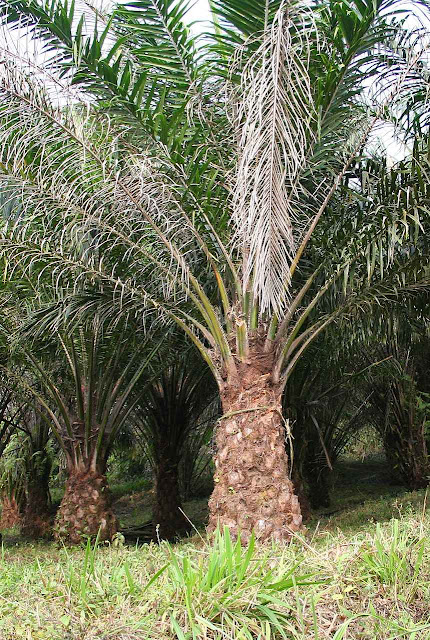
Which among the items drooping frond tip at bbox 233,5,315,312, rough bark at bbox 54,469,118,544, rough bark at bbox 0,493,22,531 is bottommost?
rough bark at bbox 0,493,22,531

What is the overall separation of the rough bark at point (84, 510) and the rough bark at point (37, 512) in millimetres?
3726

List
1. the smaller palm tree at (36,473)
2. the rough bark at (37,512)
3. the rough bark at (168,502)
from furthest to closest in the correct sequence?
the smaller palm tree at (36,473) < the rough bark at (37,512) < the rough bark at (168,502)

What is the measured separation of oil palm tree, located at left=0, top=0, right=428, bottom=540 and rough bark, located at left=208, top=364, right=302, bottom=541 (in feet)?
0.04

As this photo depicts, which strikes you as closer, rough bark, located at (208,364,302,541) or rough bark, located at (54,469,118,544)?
rough bark, located at (208,364,302,541)

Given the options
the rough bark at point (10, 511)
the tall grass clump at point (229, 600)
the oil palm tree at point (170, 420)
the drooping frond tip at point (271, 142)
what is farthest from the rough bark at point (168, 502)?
the tall grass clump at point (229, 600)

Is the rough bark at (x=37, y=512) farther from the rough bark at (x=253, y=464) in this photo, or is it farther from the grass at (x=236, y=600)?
the grass at (x=236, y=600)

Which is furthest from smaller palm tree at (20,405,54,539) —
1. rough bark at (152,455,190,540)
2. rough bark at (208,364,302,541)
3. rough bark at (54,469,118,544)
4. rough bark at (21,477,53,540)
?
rough bark at (208,364,302,541)

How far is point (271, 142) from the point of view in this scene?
189 inches

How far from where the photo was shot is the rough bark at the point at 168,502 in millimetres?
10297

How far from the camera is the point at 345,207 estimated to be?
20.3ft

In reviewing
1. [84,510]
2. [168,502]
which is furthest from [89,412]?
[168,502]

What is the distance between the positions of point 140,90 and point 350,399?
782 centimetres

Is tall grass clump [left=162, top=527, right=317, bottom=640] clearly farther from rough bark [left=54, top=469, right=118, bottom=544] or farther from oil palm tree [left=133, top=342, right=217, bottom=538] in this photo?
oil palm tree [left=133, top=342, right=217, bottom=538]

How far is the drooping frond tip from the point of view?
4.65m
